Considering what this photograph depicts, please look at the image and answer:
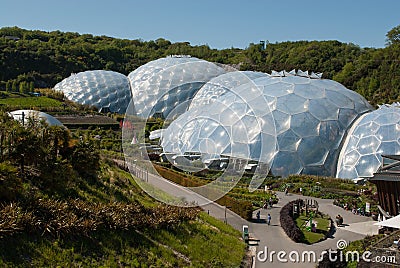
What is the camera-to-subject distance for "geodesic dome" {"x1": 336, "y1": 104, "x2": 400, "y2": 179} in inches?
1134

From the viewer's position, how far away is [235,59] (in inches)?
4099

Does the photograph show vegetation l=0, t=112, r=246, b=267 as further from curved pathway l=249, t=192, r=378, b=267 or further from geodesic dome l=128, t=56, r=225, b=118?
geodesic dome l=128, t=56, r=225, b=118

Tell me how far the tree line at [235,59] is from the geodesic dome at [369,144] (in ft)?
98.6

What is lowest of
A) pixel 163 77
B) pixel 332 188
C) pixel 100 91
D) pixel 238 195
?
pixel 332 188

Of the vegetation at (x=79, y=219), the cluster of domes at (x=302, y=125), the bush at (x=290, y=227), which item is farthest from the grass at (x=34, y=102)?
the bush at (x=290, y=227)

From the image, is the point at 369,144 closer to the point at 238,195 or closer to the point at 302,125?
the point at 302,125

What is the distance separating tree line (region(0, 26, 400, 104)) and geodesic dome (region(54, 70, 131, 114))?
486 inches

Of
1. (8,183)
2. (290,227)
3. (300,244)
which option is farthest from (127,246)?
(290,227)

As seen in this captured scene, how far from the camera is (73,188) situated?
14.7 m

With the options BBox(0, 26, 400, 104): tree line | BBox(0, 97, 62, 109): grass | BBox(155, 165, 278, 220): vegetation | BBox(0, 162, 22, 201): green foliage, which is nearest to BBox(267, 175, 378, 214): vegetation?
BBox(155, 165, 278, 220): vegetation

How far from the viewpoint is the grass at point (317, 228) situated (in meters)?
18.3

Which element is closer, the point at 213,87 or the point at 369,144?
the point at 369,144

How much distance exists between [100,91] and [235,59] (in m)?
47.5

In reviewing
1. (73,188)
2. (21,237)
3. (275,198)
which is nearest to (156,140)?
(275,198)
